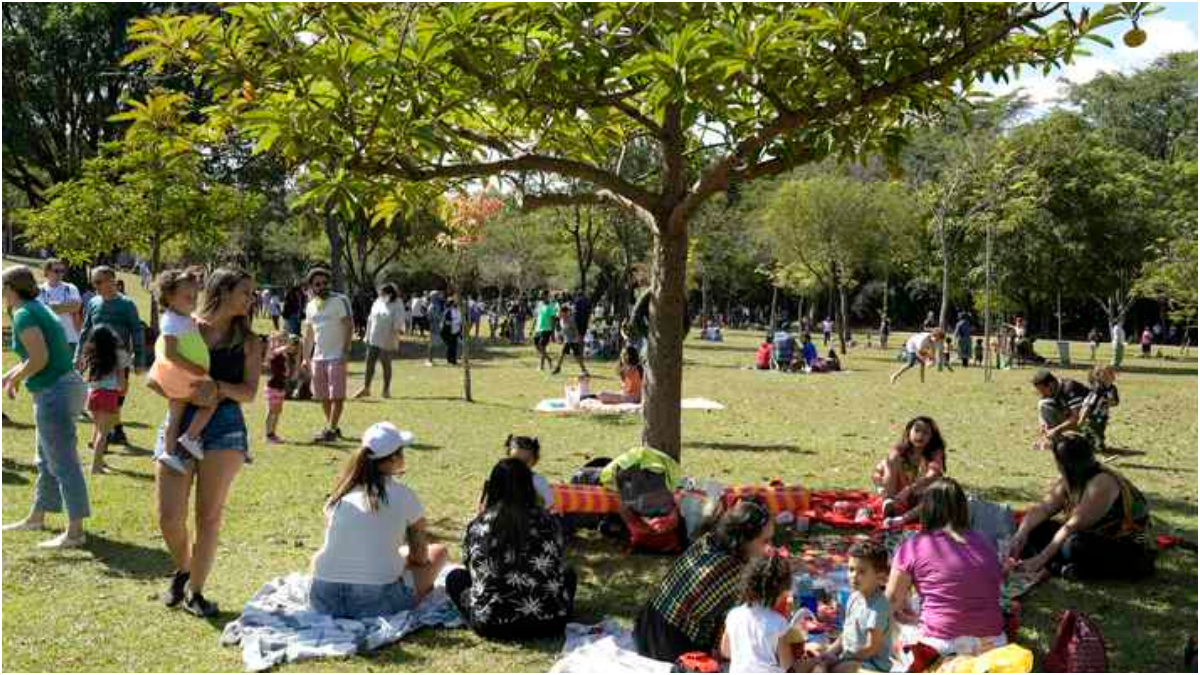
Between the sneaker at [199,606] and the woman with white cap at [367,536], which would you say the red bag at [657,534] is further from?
the sneaker at [199,606]

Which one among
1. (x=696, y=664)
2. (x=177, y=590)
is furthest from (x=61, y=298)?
(x=696, y=664)

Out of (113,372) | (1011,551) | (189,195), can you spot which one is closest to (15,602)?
(113,372)

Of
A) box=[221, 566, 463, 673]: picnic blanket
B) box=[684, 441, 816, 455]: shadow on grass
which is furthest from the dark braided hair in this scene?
box=[684, 441, 816, 455]: shadow on grass

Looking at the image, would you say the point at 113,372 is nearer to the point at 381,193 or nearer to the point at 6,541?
the point at 6,541

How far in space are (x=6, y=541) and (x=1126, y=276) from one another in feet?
118

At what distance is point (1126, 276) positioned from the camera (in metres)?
35.3

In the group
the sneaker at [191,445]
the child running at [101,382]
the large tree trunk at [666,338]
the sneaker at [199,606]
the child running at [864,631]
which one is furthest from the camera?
the child running at [101,382]

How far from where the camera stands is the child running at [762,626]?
419 cm

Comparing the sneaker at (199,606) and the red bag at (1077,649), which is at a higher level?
the red bag at (1077,649)

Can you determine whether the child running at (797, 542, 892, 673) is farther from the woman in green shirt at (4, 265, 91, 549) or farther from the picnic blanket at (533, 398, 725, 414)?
the picnic blanket at (533, 398, 725, 414)

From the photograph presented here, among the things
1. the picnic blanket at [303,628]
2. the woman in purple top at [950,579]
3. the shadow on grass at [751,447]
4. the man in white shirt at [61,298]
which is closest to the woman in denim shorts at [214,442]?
the picnic blanket at [303,628]

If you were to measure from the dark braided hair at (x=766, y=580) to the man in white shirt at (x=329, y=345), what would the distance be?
24.7 feet

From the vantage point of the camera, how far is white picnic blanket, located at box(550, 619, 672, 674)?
466 centimetres

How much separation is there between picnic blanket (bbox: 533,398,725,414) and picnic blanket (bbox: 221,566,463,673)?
343 inches
